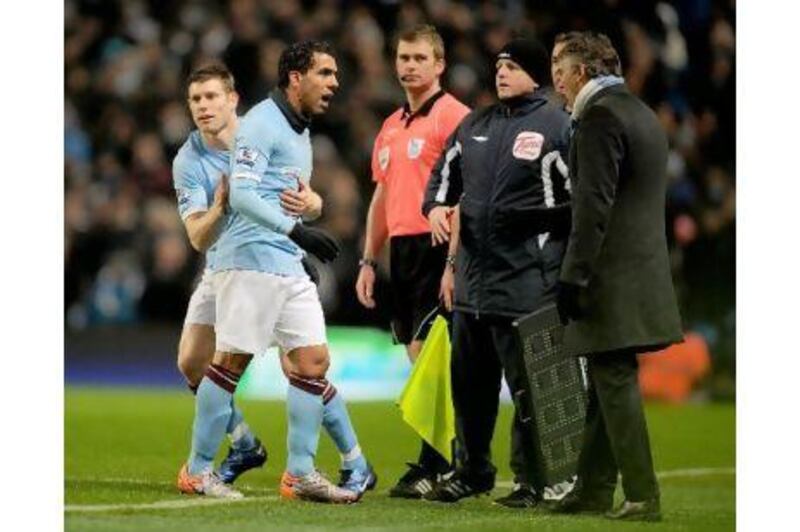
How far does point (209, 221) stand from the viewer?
18.3 ft

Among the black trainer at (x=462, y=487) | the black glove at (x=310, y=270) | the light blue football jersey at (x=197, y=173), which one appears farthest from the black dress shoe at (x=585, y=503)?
the light blue football jersey at (x=197, y=173)

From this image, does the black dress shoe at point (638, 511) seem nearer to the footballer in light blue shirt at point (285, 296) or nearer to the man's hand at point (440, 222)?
the footballer in light blue shirt at point (285, 296)

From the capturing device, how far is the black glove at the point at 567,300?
5.05 meters

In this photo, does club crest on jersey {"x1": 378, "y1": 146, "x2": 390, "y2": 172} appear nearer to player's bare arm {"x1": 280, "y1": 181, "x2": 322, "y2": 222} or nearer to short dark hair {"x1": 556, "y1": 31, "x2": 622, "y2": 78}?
player's bare arm {"x1": 280, "y1": 181, "x2": 322, "y2": 222}

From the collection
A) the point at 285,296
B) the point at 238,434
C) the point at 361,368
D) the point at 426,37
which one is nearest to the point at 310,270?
the point at 285,296

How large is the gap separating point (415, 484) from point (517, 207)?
0.89m

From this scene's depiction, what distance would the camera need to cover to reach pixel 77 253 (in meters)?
6.49

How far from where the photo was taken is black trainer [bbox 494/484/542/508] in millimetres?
5488

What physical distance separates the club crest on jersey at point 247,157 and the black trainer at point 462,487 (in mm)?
→ 1076

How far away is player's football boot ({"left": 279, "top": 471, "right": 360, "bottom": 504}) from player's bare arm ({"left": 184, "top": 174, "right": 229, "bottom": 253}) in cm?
72
